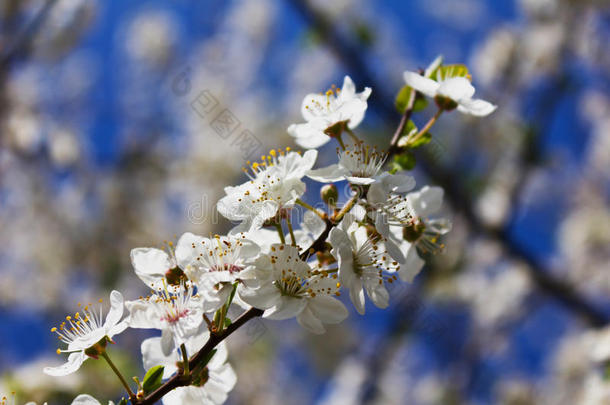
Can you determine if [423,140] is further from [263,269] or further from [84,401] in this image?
[84,401]

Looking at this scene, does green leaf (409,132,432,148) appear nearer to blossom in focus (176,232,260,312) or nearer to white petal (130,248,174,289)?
blossom in focus (176,232,260,312)

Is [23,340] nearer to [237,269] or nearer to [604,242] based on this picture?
[237,269]

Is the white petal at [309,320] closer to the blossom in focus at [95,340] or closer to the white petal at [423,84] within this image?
the blossom in focus at [95,340]

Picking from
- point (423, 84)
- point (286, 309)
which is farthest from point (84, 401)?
point (423, 84)

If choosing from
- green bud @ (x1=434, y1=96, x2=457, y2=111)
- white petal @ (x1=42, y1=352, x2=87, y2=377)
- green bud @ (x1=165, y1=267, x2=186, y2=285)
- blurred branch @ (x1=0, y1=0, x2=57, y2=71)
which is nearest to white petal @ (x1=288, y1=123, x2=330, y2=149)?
green bud @ (x1=434, y1=96, x2=457, y2=111)

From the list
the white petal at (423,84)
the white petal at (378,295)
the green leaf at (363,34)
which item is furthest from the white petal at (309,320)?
the green leaf at (363,34)

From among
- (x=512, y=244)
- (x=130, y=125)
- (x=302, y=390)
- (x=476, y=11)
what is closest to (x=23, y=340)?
(x=130, y=125)

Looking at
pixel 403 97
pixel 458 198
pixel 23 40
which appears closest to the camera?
pixel 403 97
